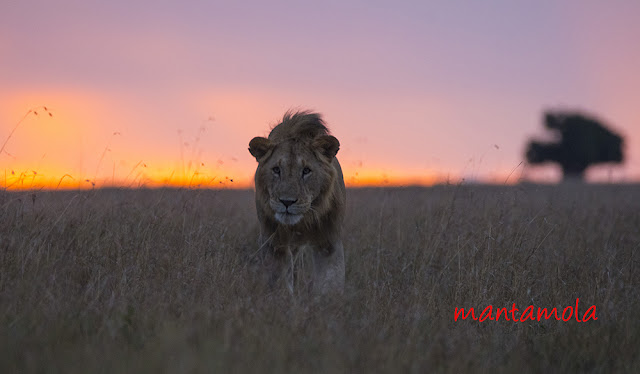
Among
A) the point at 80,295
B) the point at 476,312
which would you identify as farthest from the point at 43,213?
the point at 476,312

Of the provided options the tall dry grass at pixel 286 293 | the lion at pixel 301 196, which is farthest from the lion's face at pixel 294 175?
the tall dry grass at pixel 286 293

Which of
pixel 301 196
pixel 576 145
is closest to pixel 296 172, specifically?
pixel 301 196

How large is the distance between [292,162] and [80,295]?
231 cm

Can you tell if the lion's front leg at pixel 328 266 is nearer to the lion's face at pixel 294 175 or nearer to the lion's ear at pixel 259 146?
the lion's face at pixel 294 175

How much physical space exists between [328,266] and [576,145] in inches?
1633

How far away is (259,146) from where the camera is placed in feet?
20.9

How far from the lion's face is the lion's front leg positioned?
1.69ft

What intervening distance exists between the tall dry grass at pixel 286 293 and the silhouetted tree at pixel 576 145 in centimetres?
3686

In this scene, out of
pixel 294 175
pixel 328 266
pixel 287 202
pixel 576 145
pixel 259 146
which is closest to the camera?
pixel 287 202

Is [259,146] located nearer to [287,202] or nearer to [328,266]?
[287,202]

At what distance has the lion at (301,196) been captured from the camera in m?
6.02

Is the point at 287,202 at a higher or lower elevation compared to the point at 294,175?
lower

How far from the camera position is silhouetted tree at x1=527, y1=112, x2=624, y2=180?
43750mm

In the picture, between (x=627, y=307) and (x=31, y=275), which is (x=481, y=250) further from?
(x=31, y=275)
